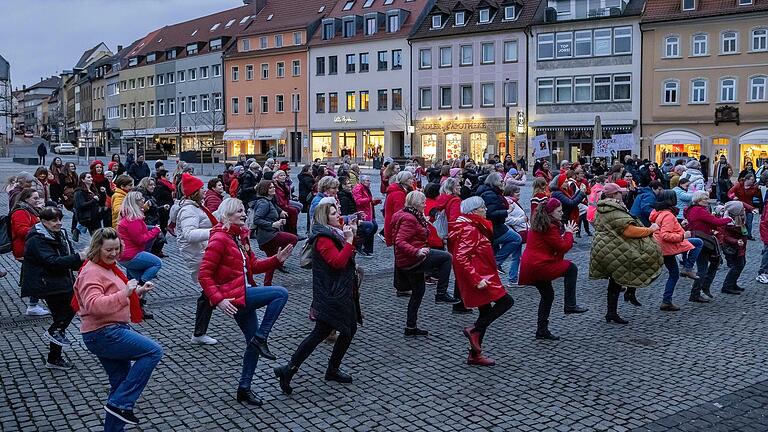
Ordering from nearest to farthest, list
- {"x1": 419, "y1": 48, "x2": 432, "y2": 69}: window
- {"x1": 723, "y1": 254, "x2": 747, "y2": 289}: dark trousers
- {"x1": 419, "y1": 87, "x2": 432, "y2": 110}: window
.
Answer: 1. {"x1": 723, "y1": 254, "x2": 747, "y2": 289}: dark trousers
2. {"x1": 419, "y1": 48, "x2": 432, "y2": 69}: window
3. {"x1": 419, "y1": 87, "x2": 432, "y2": 110}: window

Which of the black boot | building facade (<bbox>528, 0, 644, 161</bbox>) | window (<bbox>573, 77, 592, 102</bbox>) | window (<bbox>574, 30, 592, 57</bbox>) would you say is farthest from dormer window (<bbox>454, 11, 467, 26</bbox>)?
the black boot

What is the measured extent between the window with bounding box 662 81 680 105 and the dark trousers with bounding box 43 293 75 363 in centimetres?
4290

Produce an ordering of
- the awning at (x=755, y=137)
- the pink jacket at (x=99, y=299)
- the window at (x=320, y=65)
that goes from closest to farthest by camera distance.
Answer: the pink jacket at (x=99, y=299) → the awning at (x=755, y=137) → the window at (x=320, y=65)

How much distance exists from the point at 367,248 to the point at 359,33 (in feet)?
145

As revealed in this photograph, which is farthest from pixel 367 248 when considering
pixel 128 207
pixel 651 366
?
pixel 651 366

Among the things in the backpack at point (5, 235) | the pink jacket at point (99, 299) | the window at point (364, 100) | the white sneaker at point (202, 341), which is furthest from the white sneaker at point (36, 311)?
the window at point (364, 100)

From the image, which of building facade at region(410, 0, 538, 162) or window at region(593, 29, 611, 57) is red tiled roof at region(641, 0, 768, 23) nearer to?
window at region(593, 29, 611, 57)

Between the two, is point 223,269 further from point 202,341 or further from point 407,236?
point 407,236

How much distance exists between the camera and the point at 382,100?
56.2 meters

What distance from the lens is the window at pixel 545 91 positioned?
48812 mm

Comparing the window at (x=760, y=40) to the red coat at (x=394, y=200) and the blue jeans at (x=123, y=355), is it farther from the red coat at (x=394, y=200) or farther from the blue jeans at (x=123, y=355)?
the blue jeans at (x=123, y=355)

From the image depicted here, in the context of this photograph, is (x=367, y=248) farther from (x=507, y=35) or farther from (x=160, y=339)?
(x=507, y=35)

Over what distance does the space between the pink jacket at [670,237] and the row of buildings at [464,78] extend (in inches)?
1452

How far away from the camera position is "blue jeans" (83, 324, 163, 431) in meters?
5.46
